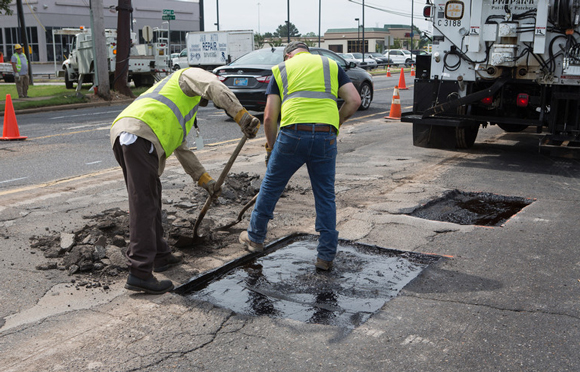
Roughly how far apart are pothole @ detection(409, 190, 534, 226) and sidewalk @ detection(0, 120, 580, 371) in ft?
0.64

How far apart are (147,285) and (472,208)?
3.83 metres

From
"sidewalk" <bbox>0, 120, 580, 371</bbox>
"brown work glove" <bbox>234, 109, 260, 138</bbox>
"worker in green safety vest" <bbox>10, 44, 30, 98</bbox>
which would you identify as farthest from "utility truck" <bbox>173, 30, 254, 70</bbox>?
"brown work glove" <bbox>234, 109, 260, 138</bbox>

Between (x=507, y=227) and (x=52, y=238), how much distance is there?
3995 mm

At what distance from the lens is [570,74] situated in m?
7.98

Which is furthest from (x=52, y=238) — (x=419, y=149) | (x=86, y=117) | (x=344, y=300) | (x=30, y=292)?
(x=86, y=117)

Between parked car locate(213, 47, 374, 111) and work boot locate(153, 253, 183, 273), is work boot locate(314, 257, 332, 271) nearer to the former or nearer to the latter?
work boot locate(153, 253, 183, 273)

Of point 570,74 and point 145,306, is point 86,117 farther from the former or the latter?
point 145,306

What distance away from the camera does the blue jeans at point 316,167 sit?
14.6 ft

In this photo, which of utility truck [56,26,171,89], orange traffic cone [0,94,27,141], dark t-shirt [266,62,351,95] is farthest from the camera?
utility truck [56,26,171,89]

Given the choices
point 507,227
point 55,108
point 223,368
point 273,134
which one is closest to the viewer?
point 223,368

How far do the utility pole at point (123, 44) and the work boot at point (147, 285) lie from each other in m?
17.5

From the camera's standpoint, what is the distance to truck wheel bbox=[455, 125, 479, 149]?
968 centimetres

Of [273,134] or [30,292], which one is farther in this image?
[273,134]

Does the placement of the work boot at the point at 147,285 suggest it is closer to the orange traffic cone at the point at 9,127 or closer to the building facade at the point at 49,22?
the orange traffic cone at the point at 9,127
